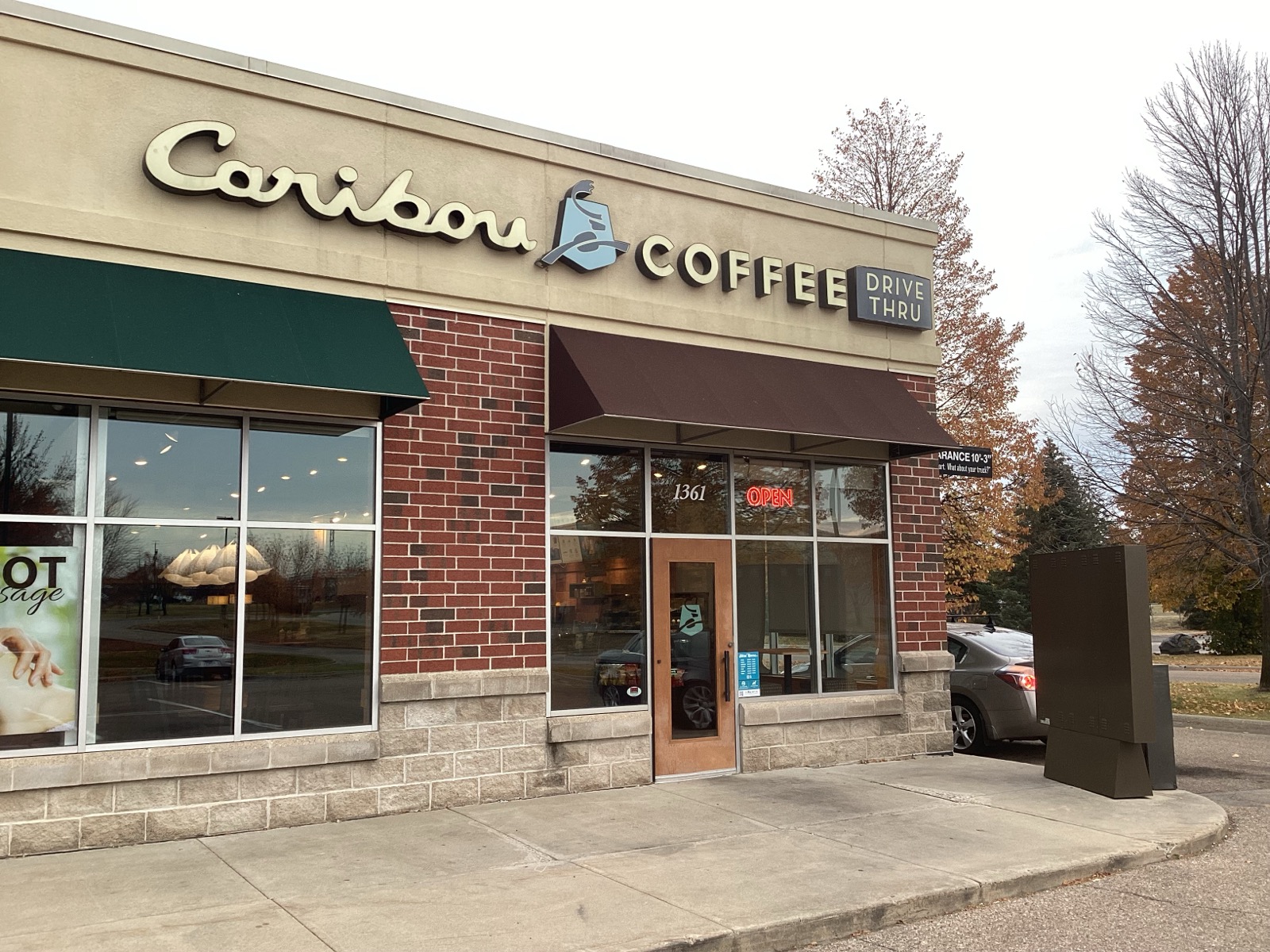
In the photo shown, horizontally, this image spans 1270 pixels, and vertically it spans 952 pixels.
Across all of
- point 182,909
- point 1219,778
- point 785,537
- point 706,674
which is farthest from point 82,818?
point 1219,778

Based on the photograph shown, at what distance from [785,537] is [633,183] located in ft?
13.3

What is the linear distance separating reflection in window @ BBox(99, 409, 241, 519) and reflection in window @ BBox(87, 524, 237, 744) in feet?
0.55

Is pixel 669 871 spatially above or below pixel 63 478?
below

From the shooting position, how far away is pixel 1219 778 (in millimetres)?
11008

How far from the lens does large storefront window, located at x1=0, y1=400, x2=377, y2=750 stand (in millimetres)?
7547

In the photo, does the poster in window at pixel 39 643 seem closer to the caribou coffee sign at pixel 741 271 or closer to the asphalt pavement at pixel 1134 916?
the caribou coffee sign at pixel 741 271

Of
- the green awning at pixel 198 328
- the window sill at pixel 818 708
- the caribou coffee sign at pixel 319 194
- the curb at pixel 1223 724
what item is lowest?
the curb at pixel 1223 724

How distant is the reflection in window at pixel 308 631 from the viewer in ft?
27.2

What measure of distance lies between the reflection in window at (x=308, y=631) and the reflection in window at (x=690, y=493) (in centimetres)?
299

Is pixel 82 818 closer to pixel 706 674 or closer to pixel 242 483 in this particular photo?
pixel 242 483

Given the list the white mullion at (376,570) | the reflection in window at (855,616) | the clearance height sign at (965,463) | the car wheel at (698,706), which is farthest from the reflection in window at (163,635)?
the clearance height sign at (965,463)

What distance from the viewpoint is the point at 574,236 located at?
10.2m

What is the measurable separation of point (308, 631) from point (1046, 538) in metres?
36.6

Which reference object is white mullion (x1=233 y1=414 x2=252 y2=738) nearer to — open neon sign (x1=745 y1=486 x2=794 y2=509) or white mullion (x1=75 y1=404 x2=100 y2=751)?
white mullion (x1=75 y1=404 x2=100 y2=751)
